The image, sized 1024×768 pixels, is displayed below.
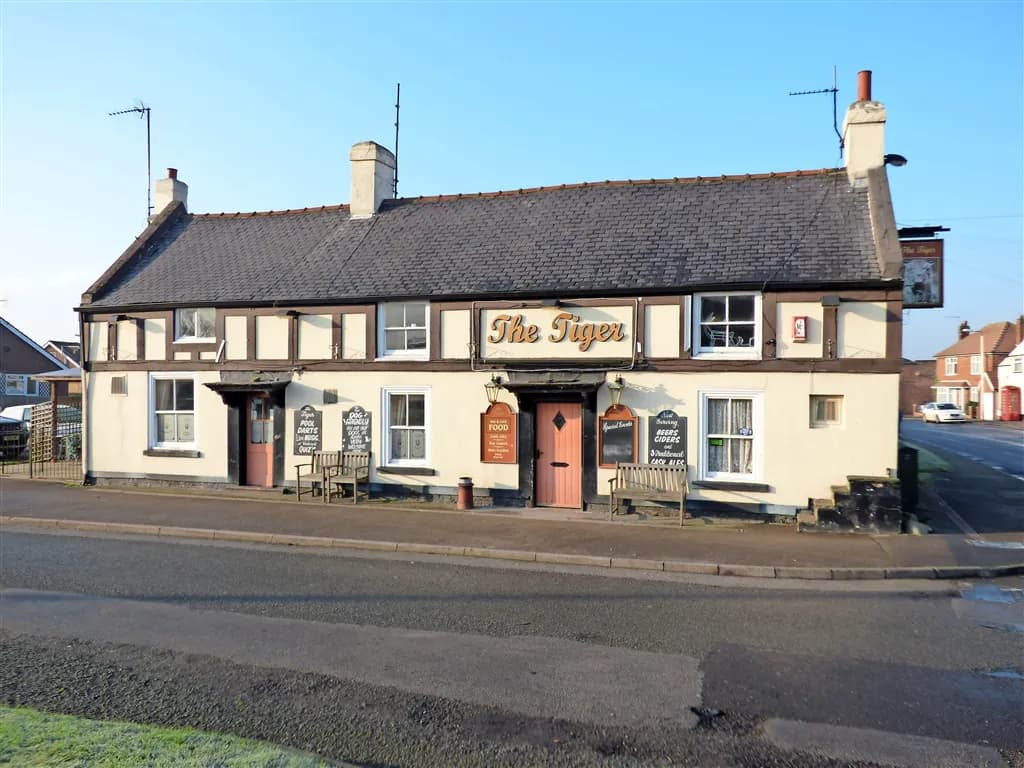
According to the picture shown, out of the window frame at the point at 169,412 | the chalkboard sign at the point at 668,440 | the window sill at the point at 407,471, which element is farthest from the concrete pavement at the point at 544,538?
the window frame at the point at 169,412

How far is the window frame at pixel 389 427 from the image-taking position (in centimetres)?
1462

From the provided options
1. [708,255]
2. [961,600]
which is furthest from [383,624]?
[708,255]

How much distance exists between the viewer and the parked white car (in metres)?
49.7

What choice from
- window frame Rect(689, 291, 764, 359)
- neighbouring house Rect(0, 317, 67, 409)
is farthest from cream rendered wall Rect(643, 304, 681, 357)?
neighbouring house Rect(0, 317, 67, 409)

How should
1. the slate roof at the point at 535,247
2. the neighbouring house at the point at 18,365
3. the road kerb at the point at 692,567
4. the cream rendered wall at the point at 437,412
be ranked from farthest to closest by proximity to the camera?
the neighbouring house at the point at 18,365 < the cream rendered wall at the point at 437,412 < the slate roof at the point at 535,247 < the road kerb at the point at 692,567

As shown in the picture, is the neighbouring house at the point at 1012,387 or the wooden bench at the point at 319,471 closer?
the wooden bench at the point at 319,471

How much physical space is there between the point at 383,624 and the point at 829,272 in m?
10.1

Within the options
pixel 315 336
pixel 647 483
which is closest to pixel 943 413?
pixel 647 483

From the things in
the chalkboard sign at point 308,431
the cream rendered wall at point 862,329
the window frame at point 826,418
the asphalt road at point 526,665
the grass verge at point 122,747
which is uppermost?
the cream rendered wall at point 862,329

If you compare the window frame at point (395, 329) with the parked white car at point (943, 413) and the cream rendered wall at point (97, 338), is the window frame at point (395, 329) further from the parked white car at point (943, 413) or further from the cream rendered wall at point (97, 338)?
the parked white car at point (943, 413)

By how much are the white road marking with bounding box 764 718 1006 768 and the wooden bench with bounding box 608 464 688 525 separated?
25.1 ft

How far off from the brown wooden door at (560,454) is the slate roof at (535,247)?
2.47 metres

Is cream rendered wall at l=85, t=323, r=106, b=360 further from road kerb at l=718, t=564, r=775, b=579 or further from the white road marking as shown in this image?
the white road marking

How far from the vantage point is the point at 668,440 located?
1301 cm
